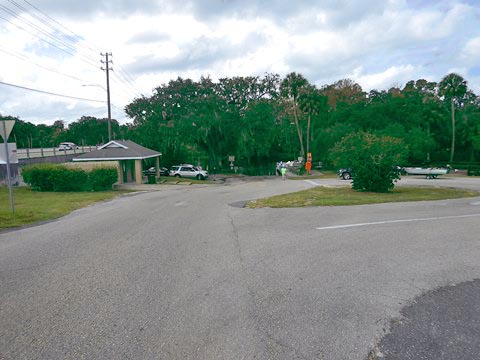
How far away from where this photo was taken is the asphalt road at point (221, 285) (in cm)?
392

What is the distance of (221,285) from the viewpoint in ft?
18.2

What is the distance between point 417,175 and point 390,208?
31.2 meters

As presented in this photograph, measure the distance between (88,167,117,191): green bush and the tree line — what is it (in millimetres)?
19805

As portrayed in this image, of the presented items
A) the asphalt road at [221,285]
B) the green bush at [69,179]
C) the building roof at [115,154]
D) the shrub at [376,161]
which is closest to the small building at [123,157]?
the building roof at [115,154]

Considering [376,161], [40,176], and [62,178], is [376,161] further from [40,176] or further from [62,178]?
[40,176]

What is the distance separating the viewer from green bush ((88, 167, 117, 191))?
85.5 feet

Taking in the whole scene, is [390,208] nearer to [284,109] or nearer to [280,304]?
[280,304]

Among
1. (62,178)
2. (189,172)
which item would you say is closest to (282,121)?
(189,172)

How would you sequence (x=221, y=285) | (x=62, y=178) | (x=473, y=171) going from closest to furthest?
(x=221, y=285) → (x=62, y=178) → (x=473, y=171)

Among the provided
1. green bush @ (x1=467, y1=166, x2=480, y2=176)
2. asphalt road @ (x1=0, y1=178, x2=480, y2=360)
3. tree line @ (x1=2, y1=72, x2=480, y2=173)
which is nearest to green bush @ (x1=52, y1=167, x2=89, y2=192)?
asphalt road @ (x1=0, y1=178, x2=480, y2=360)

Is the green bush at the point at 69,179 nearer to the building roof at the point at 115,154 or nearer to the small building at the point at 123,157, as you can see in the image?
the small building at the point at 123,157

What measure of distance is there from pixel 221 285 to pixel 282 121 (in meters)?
52.6

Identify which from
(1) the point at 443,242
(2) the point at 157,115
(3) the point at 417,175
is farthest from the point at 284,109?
(1) the point at 443,242

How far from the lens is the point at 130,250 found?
25.1 feet
